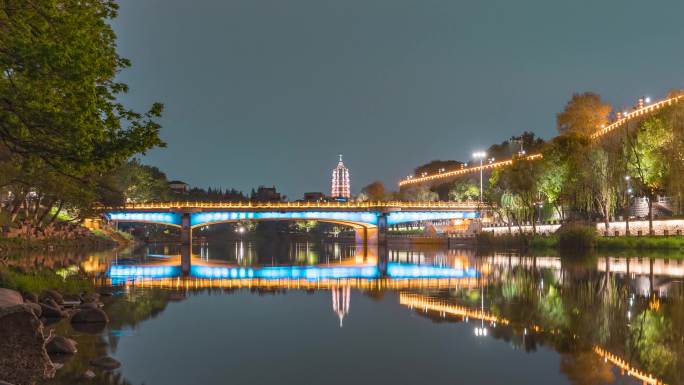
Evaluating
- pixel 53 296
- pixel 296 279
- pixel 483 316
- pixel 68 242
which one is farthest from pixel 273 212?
pixel 483 316

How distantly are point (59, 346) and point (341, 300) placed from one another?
54.9 feet

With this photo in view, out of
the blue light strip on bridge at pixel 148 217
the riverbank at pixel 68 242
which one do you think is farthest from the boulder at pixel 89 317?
the blue light strip on bridge at pixel 148 217

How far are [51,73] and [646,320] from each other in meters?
19.6

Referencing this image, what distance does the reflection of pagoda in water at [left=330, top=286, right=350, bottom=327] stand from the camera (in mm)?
28469

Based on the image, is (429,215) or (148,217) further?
(429,215)

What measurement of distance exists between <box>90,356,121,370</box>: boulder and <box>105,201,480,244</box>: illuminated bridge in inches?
4113

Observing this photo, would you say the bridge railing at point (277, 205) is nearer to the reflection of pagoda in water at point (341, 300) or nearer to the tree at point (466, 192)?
the tree at point (466, 192)

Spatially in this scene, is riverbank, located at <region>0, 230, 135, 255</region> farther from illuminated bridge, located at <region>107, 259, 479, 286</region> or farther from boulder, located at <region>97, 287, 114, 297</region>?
boulder, located at <region>97, 287, 114, 297</region>

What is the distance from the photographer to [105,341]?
2045 centimetres

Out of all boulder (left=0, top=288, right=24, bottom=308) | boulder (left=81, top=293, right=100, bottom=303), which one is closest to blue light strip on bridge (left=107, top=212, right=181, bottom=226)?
boulder (left=81, top=293, right=100, bottom=303)

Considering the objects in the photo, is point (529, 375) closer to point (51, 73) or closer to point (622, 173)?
point (51, 73)

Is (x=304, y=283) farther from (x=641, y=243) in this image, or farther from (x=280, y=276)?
(x=641, y=243)

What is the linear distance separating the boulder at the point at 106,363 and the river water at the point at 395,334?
0.80ft

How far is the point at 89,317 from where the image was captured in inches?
931
